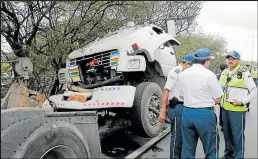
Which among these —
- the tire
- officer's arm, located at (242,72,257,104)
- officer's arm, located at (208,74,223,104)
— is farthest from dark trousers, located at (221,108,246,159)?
→ the tire

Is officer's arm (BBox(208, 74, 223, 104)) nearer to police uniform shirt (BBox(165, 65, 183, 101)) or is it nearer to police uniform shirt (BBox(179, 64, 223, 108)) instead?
police uniform shirt (BBox(179, 64, 223, 108))

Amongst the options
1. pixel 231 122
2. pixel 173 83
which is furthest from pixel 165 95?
pixel 231 122

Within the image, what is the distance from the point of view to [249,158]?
5.09 meters

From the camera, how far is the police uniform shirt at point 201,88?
3807 millimetres

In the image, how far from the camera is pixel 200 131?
379cm

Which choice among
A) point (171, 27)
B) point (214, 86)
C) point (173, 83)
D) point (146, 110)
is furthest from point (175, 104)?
point (171, 27)

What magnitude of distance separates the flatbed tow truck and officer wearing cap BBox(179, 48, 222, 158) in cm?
114

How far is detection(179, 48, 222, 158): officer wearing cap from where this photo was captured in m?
3.79

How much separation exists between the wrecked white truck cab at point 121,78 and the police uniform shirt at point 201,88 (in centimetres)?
152

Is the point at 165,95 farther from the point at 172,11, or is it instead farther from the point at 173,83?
the point at 172,11

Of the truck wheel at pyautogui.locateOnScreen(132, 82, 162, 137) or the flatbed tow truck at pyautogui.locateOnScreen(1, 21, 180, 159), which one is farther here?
the truck wheel at pyautogui.locateOnScreen(132, 82, 162, 137)

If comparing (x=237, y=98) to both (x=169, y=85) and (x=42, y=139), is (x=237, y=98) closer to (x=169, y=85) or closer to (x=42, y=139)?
(x=169, y=85)

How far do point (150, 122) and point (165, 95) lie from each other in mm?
1620

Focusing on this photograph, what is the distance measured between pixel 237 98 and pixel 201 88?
2.97 feet
